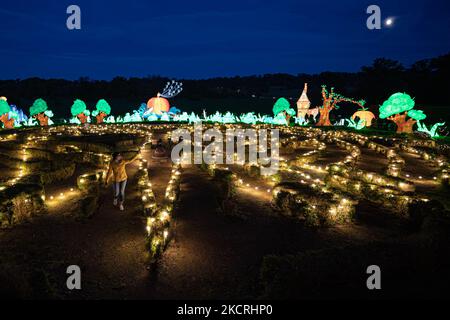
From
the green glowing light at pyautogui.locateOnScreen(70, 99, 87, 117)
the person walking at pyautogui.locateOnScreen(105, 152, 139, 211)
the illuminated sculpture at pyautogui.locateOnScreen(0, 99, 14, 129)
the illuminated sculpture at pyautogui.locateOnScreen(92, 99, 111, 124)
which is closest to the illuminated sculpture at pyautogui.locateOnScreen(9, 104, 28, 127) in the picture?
the illuminated sculpture at pyautogui.locateOnScreen(0, 99, 14, 129)

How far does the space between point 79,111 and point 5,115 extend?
23.6ft

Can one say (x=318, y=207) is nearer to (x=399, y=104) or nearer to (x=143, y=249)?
(x=143, y=249)

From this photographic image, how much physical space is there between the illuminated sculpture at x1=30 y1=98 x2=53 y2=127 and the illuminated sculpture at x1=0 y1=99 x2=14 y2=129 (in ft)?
9.71

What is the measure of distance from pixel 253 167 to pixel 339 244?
5518 mm

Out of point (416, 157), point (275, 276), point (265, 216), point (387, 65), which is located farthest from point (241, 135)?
point (387, 65)

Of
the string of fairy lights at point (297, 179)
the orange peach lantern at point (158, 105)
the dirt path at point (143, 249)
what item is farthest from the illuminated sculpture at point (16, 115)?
the dirt path at point (143, 249)

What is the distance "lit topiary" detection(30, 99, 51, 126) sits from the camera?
26875 millimetres

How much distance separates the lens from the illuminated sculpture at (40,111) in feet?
88.2

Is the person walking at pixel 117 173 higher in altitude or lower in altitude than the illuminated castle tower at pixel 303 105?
lower

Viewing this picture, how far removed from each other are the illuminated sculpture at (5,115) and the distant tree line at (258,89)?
1812cm

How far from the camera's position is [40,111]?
1061 inches

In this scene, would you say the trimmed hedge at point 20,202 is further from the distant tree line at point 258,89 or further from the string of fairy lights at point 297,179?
the distant tree line at point 258,89

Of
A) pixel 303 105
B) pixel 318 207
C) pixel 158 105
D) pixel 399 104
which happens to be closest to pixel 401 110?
pixel 399 104
